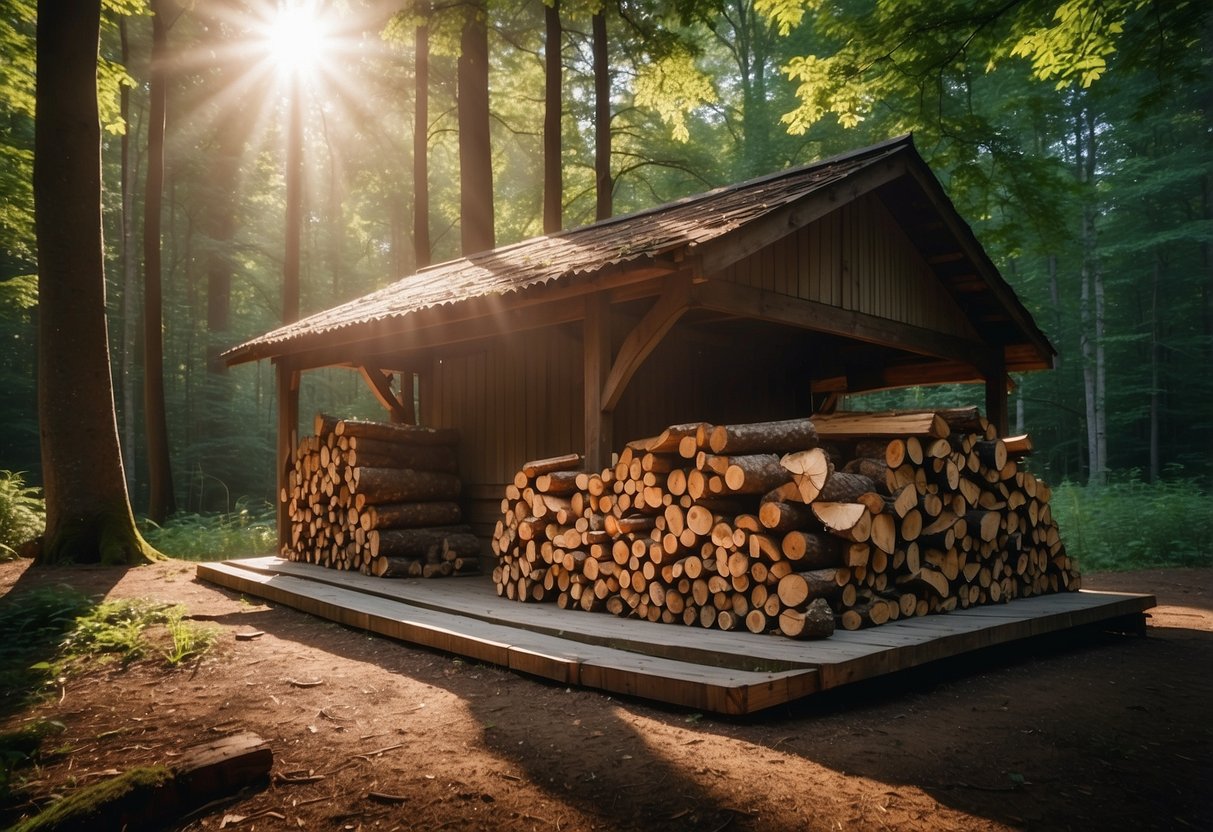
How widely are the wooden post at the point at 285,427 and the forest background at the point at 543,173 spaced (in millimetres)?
4632

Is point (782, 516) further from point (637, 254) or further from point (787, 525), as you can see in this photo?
point (637, 254)

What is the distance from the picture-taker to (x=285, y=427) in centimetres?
1052

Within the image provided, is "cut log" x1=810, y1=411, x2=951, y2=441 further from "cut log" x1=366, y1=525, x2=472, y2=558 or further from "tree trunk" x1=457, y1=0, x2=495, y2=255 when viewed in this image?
"tree trunk" x1=457, y1=0, x2=495, y2=255

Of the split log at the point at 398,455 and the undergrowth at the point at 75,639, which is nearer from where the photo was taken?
the undergrowth at the point at 75,639

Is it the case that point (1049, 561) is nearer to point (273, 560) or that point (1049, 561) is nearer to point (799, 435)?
point (799, 435)

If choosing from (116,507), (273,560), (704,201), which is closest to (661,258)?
(704,201)

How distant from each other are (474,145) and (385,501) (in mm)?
8072

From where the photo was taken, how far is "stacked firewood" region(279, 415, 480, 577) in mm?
8367

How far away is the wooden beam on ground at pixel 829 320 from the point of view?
6340 mm

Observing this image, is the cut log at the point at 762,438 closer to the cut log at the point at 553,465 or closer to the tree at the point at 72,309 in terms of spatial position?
the cut log at the point at 553,465

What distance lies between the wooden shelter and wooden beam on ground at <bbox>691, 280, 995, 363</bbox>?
0.07ft

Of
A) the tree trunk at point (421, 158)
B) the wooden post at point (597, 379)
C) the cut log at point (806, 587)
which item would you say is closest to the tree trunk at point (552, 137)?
the tree trunk at point (421, 158)

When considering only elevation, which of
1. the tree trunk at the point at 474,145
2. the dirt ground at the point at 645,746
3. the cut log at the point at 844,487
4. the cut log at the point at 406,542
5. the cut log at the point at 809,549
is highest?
the tree trunk at the point at 474,145

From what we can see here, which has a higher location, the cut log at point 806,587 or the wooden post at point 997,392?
the wooden post at point 997,392
